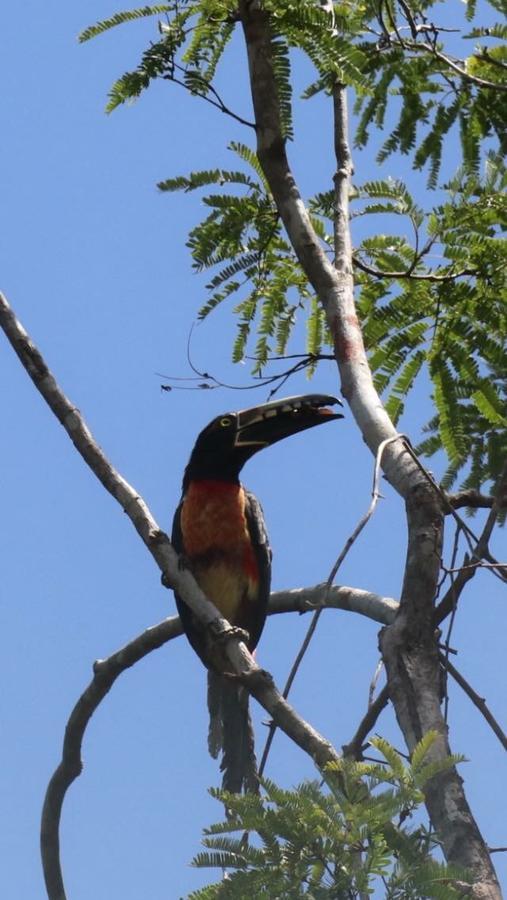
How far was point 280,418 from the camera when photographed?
6855 mm

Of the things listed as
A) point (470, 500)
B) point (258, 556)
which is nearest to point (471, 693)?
point (470, 500)

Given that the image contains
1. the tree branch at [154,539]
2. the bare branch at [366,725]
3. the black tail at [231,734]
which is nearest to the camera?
the bare branch at [366,725]

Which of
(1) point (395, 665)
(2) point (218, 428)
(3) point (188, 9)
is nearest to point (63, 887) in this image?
(2) point (218, 428)

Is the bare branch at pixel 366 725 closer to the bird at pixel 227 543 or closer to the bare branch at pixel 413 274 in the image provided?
the bare branch at pixel 413 274

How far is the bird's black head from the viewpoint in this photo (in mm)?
6457

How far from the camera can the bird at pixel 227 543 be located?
7055 millimetres

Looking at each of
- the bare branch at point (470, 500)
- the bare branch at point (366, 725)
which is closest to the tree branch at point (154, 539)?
the bare branch at point (366, 725)

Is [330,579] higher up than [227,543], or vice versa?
[227,543]

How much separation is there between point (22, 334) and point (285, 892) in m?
2.66

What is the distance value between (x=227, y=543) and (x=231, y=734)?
1016mm

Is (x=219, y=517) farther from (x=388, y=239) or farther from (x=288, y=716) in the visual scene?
(x=288, y=716)

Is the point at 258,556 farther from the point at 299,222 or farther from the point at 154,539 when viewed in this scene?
the point at 299,222

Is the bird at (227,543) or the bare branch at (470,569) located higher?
the bird at (227,543)

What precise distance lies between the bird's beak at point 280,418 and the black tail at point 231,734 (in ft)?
4.02
